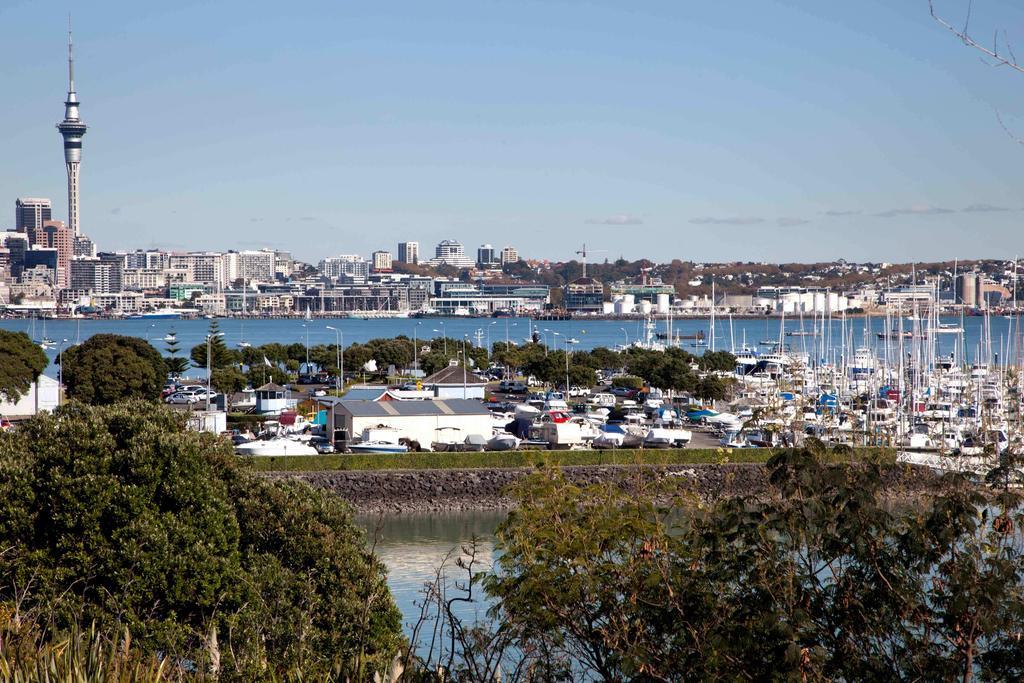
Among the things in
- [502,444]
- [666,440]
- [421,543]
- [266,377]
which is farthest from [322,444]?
[266,377]

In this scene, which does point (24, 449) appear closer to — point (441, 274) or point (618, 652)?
point (618, 652)

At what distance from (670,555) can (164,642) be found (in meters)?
3.13

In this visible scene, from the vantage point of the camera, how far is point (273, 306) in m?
137

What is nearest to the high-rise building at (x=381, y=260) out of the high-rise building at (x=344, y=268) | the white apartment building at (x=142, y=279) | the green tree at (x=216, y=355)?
the high-rise building at (x=344, y=268)

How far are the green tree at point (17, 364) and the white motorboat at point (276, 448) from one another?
16.0ft

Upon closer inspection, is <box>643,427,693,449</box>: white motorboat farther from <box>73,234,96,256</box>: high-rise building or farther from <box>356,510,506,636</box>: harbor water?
<box>73,234,96,256</box>: high-rise building

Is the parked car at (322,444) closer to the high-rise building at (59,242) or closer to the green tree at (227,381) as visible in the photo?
the green tree at (227,381)

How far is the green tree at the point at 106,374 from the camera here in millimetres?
21250

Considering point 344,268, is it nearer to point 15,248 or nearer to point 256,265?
point 256,265

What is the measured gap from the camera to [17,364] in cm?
2102

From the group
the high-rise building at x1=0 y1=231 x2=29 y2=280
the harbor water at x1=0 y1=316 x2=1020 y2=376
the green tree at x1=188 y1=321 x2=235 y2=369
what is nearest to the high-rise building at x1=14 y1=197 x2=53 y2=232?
the high-rise building at x1=0 y1=231 x2=29 y2=280

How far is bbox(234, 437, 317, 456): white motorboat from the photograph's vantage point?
18.0 meters

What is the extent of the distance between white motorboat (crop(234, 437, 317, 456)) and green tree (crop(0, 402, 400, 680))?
10026mm

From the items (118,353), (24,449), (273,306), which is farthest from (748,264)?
(24,449)
